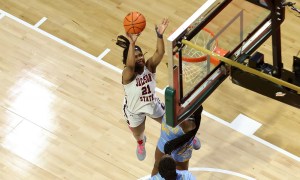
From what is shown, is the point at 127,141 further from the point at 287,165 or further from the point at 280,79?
the point at 280,79

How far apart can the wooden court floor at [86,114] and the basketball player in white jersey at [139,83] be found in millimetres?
1202

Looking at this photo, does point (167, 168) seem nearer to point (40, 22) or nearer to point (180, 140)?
point (180, 140)

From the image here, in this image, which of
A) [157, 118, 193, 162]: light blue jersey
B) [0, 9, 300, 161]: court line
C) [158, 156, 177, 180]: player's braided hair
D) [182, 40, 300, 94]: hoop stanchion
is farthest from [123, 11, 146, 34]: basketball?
[0, 9, 300, 161]: court line

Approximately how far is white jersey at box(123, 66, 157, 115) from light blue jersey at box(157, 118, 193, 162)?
37 centimetres

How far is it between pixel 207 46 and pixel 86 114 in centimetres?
345

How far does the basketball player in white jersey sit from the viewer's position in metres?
8.21

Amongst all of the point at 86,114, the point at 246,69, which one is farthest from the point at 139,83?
the point at 86,114

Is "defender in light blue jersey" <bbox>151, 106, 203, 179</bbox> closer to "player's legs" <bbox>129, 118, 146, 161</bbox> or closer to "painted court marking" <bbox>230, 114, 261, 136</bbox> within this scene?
"player's legs" <bbox>129, 118, 146, 161</bbox>

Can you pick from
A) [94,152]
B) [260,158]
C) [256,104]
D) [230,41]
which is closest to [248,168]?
[260,158]

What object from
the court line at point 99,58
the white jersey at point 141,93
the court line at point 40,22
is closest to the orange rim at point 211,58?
the white jersey at point 141,93

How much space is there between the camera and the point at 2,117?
10.3 meters

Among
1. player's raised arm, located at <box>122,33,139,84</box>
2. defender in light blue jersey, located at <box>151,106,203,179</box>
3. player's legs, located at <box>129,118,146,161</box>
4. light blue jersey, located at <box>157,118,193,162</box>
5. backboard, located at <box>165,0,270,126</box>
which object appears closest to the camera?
backboard, located at <box>165,0,270,126</box>

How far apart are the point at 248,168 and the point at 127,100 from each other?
6.69 ft

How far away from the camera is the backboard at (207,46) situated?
7.09 metres
